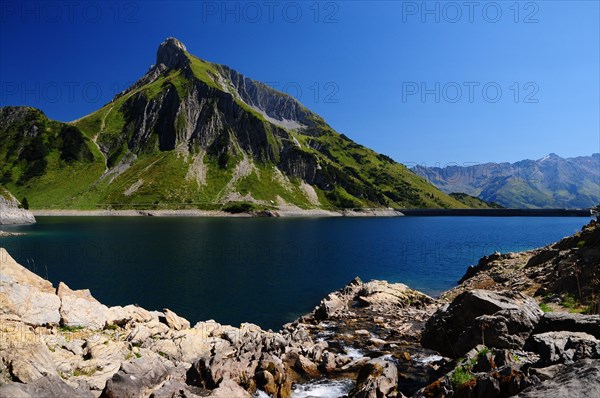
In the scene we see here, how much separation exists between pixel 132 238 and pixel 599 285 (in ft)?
392

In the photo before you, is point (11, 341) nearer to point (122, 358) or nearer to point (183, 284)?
point (122, 358)

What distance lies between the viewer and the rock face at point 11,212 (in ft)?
568

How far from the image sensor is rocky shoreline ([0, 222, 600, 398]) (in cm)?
1220

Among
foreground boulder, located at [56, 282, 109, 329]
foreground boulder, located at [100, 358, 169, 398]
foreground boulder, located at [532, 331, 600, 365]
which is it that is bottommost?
foreground boulder, located at [100, 358, 169, 398]

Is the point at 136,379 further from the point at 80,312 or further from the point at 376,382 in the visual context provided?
the point at 376,382

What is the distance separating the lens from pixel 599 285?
27000 mm

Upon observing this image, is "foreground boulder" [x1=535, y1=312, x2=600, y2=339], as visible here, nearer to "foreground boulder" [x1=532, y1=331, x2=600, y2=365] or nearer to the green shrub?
"foreground boulder" [x1=532, y1=331, x2=600, y2=365]

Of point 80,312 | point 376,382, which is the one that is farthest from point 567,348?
point 80,312

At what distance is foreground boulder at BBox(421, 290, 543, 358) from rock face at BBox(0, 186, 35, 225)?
21093 centimetres

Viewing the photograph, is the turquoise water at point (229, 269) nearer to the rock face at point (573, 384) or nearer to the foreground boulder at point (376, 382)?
the foreground boulder at point (376, 382)

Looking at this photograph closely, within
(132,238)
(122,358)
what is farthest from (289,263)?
(132,238)

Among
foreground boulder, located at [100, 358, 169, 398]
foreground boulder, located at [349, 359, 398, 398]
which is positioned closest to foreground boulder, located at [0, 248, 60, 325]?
foreground boulder, located at [100, 358, 169, 398]

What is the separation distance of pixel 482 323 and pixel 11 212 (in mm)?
221651

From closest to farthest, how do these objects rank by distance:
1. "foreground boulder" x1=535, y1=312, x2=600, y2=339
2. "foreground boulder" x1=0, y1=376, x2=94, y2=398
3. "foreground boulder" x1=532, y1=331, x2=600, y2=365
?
"foreground boulder" x1=532, y1=331, x2=600, y2=365 < "foreground boulder" x1=0, y1=376, x2=94, y2=398 < "foreground boulder" x1=535, y1=312, x2=600, y2=339
